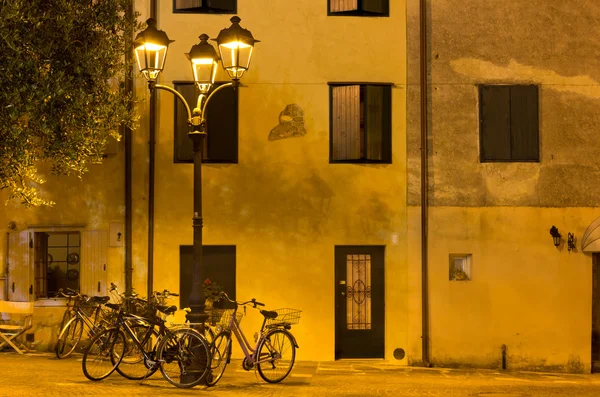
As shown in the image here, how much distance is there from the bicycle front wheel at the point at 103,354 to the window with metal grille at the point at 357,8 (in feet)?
26.4

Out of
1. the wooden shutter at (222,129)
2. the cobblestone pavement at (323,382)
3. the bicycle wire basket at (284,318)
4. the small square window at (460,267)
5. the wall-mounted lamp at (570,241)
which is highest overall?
the wooden shutter at (222,129)

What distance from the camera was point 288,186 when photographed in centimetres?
1695

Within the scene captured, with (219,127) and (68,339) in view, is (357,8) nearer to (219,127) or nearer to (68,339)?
(219,127)

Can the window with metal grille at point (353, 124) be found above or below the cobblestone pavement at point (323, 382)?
above

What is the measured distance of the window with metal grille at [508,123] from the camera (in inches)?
683

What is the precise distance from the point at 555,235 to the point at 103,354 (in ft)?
30.6

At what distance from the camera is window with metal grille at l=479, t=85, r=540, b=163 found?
17.4 metres

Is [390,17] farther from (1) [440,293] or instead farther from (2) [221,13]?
(1) [440,293]

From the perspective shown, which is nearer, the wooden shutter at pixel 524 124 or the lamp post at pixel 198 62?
the lamp post at pixel 198 62

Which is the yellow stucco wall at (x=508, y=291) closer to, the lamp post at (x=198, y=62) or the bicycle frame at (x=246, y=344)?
the bicycle frame at (x=246, y=344)

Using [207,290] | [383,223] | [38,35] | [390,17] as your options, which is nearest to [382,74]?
[390,17]

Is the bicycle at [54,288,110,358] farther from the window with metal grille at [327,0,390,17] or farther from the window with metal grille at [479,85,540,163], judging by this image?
the window with metal grille at [479,85,540,163]

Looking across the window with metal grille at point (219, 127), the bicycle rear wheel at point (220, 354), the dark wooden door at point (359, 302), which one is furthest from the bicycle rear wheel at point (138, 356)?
the dark wooden door at point (359, 302)

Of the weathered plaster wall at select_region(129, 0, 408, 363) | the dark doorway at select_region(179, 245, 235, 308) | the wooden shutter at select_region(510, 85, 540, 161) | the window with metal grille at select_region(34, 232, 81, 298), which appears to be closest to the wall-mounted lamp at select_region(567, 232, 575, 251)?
the wooden shutter at select_region(510, 85, 540, 161)
